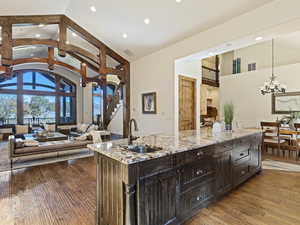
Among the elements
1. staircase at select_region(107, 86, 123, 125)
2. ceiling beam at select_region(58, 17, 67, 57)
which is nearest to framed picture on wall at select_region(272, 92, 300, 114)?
staircase at select_region(107, 86, 123, 125)

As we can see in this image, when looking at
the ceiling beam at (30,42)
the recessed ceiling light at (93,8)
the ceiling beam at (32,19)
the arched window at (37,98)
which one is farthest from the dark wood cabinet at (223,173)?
the arched window at (37,98)

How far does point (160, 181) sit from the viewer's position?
1.86m

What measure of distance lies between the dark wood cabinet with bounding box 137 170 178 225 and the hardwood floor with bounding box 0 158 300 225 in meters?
0.52

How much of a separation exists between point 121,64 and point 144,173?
6.85 meters

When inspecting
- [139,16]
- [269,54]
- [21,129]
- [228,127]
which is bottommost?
[21,129]

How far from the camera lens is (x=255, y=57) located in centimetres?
842

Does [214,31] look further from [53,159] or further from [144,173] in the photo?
[53,159]

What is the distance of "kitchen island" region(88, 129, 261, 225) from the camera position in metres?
1.70

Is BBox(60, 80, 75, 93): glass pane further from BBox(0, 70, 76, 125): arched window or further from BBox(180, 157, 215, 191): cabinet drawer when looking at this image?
BBox(180, 157, 215, 191): cabinet drawer

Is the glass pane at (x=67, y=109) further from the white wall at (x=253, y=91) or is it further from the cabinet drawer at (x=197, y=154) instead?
the cabinet drawer at (x=197, y=154)

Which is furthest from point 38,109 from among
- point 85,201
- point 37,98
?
point 85,201

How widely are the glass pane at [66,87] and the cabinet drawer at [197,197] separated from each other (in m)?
11.4

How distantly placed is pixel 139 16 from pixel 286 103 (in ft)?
20.9

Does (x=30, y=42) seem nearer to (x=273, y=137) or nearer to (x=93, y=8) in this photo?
(x=93, y=8)
